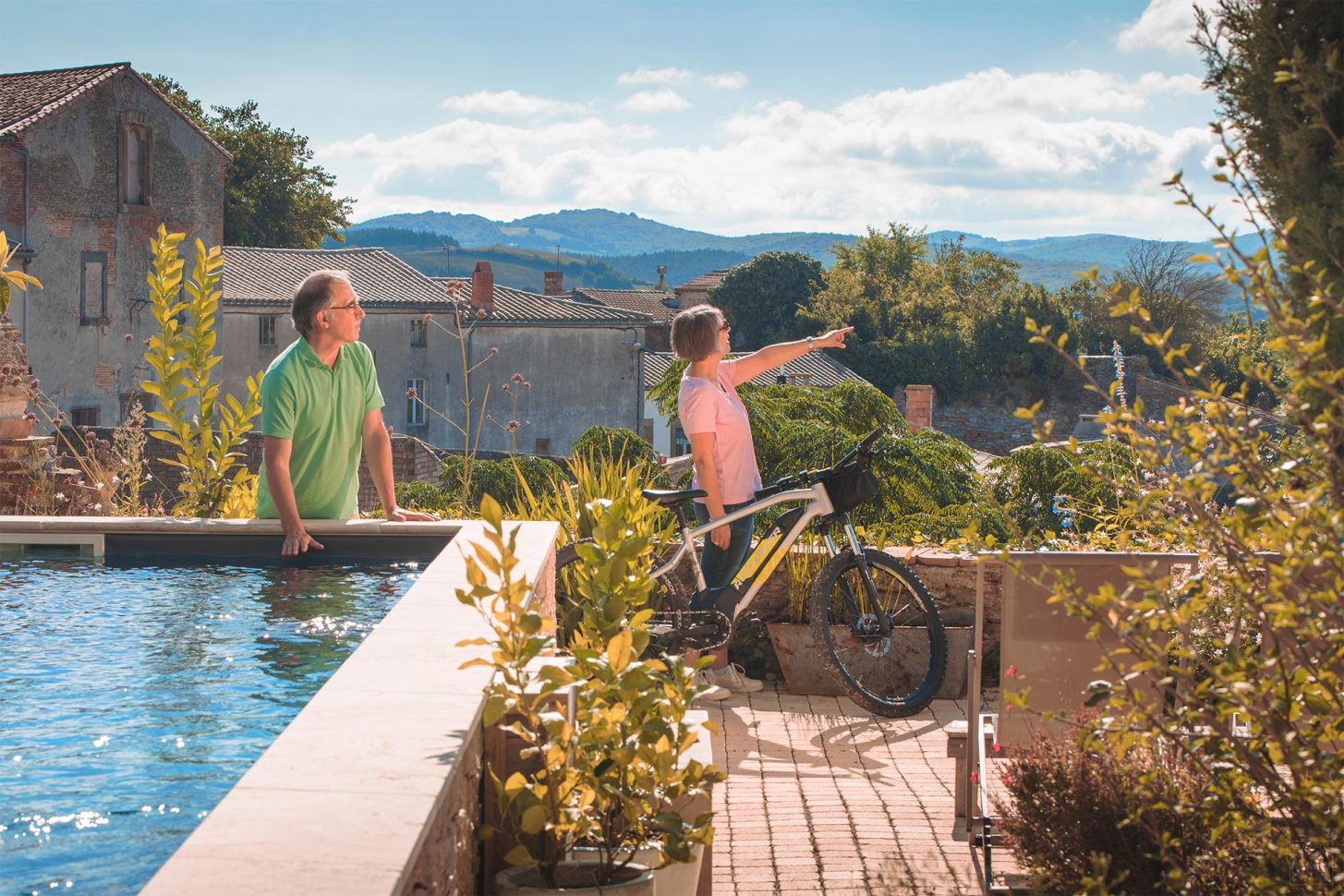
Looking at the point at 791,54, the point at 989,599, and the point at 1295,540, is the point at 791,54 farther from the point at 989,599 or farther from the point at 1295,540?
the point at 1295,540

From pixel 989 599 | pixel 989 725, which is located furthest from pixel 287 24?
pixel 989 725

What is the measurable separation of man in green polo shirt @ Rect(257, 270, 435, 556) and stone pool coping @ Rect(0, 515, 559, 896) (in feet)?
6.32

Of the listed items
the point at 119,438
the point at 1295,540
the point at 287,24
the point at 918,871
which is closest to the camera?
the point at 1295,540

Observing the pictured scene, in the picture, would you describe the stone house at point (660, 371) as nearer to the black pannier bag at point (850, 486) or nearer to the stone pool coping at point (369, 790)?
the black pannier bag at point (850, 486)

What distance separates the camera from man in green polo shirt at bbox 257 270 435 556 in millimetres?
5305

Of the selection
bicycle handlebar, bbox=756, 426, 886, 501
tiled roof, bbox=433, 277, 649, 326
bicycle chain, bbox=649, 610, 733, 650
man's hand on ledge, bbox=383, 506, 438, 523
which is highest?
tiled roof, bbox=433, 277, 649, 326

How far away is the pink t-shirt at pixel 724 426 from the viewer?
232 inches

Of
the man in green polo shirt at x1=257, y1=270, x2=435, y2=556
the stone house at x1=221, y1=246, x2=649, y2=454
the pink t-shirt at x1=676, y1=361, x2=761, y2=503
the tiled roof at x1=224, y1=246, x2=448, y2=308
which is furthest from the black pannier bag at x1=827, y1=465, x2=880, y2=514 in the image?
the tiled roof at x1=224, y1=246, x2=448, y2=308

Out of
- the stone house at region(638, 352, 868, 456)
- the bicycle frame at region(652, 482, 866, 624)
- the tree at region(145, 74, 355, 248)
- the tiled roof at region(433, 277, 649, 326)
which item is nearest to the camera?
the bicycle frame at region(652, 482, 866, 624)

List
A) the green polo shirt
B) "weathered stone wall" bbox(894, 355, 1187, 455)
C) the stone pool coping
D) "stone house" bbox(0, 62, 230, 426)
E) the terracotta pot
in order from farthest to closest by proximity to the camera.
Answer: "weathered stone wall" bbox(894, 355, 1187, 455)
"stone house" bbox(0, 62, 230, 426)
the green polo shirt
the terracotta pot
the stone pool coping

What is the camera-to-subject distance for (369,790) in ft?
7.58

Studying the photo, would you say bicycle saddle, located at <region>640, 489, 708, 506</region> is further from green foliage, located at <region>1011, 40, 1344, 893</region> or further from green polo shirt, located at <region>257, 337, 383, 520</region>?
green foliage, located at <region>1011, 40, 1344, 893</region>

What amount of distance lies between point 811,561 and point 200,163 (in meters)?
31.4

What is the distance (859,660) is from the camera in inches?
244
